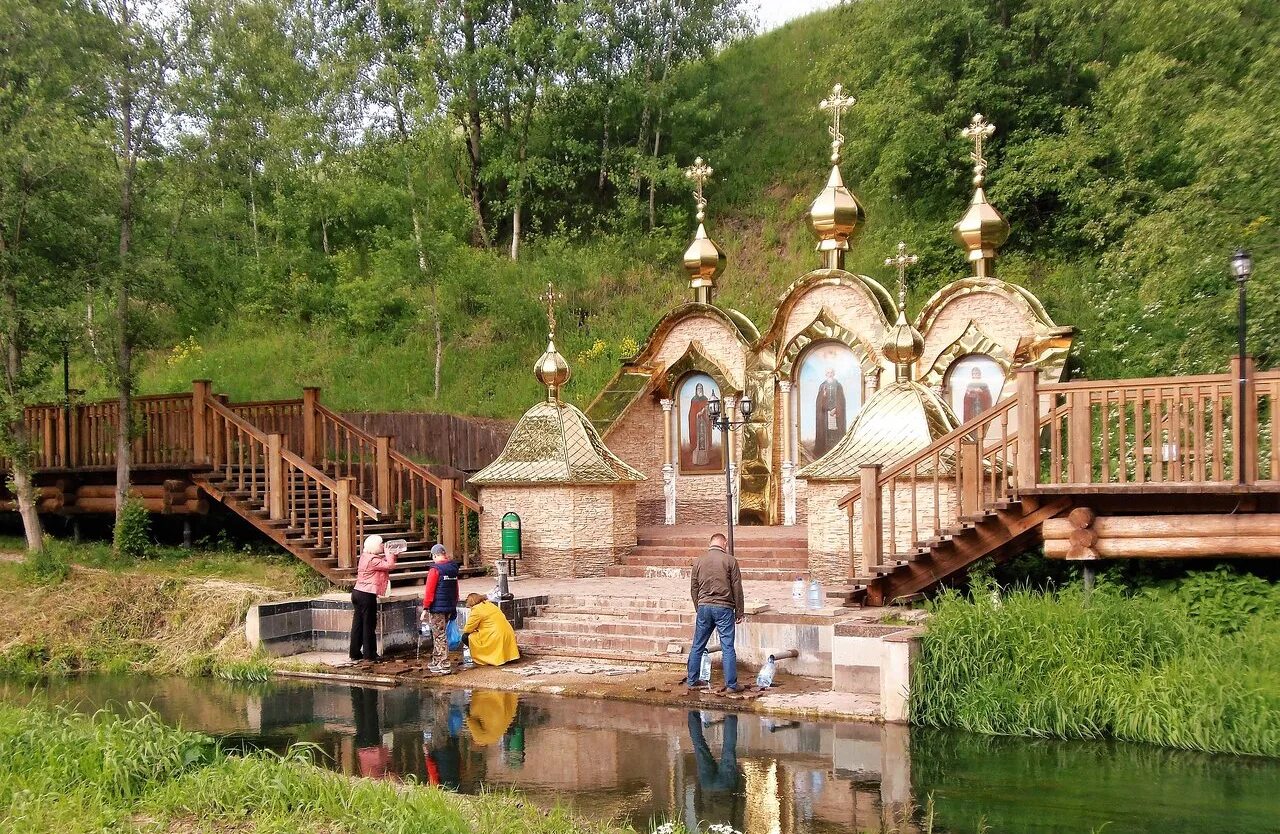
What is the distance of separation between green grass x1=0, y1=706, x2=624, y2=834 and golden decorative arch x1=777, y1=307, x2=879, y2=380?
1220 cm

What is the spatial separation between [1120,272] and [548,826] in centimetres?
1587

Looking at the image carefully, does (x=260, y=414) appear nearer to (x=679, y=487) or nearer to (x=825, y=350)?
(x=679, y=487)

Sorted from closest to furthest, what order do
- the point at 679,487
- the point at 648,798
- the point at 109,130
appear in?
the point at 648,798 < the point at 109,130 < the point at 679,487

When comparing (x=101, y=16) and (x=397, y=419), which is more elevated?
(x=101, y=16)

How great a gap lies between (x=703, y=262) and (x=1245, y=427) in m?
11.4

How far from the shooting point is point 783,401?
63.1ft

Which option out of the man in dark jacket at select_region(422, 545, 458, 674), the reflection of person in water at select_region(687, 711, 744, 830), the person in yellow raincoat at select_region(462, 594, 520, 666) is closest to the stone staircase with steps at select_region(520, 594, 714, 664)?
the person in yellow raincoat at select_region(462, 594, 520, 666)

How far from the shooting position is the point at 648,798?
25.4ft

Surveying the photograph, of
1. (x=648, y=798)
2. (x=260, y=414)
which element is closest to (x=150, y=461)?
(x=260, y=414)

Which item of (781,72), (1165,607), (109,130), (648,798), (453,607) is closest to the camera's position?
(648,798)

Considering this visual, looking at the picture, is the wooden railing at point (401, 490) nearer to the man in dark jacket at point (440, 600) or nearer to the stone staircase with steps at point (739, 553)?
the stone staircase with steps at point (739, 553)

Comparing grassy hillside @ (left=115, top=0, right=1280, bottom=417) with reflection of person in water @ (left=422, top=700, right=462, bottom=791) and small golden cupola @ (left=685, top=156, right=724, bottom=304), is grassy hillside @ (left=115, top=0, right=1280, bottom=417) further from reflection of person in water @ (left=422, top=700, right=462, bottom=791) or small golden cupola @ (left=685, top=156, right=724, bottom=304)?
reflection of person in water @ (left=422, top=700, right=462, bottom=791)

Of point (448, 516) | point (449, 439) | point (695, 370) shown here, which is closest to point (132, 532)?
point (448, 516)

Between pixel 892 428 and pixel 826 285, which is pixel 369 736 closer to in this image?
pixel 892 428
